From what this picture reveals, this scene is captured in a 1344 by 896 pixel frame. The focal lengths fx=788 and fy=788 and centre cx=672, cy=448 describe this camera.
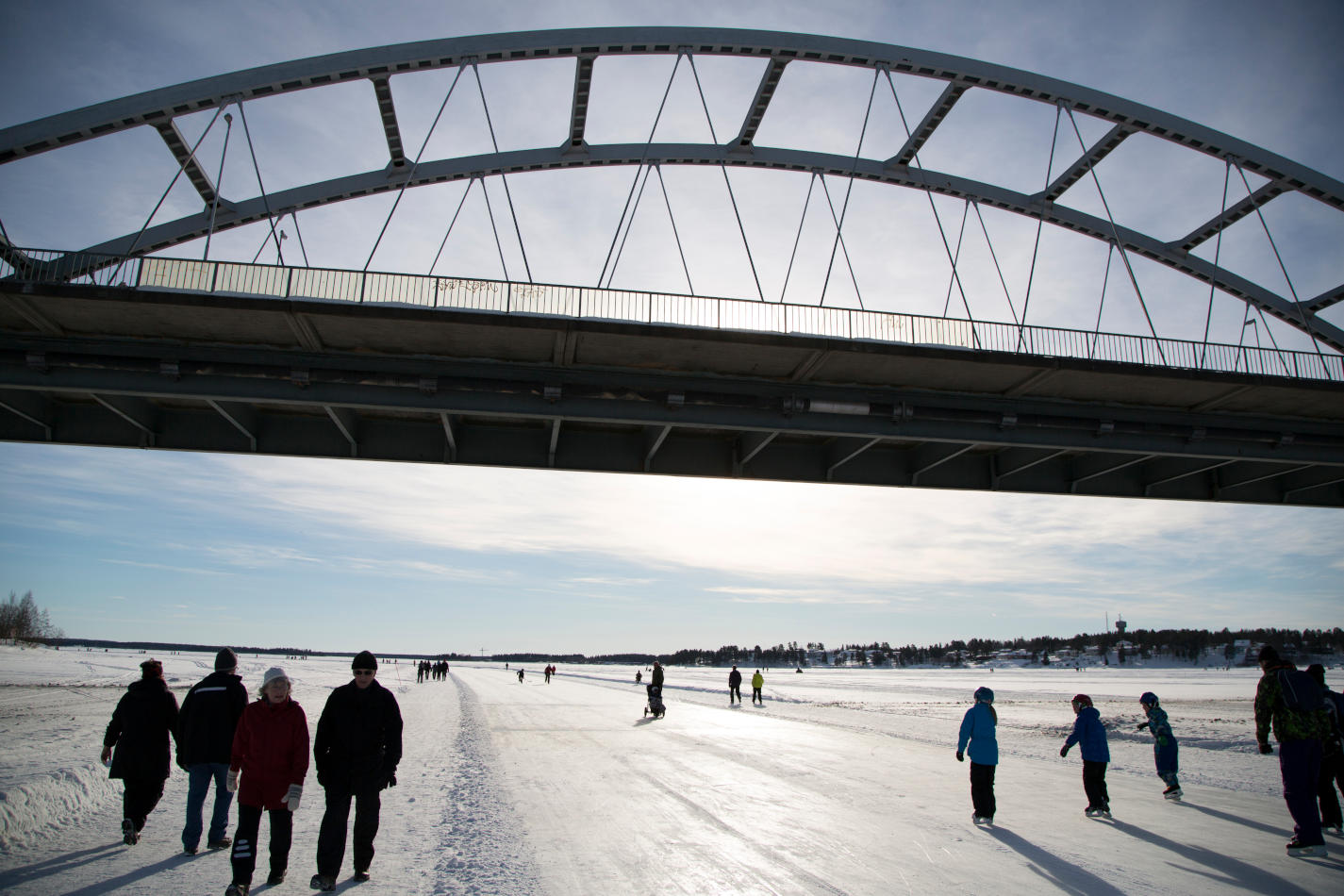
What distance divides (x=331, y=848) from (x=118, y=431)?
13.8 metres

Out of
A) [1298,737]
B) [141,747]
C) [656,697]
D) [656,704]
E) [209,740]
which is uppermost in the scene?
[1298,737]

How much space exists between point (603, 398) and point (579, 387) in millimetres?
486

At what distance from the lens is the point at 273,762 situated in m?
6.05

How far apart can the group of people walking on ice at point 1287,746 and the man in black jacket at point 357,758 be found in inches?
229

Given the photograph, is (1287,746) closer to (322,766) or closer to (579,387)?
(322,766)

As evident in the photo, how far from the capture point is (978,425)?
16.1 m

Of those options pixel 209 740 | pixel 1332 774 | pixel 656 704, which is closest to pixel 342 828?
pixel 209 740

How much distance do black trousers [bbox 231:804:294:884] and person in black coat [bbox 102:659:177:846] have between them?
1.86 metres

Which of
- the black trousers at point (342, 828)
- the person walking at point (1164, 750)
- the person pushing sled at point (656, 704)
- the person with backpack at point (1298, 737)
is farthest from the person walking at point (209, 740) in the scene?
the person pushing sled at point (656, 704)

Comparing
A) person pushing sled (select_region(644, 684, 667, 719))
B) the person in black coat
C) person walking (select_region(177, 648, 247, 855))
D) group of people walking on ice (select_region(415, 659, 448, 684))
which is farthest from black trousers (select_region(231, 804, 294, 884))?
group of people walking on ice (select_region(415, 659, 448, 684))

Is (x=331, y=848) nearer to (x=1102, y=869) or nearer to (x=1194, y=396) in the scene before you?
(x=1102, y=869)

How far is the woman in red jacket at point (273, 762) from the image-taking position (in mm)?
6016

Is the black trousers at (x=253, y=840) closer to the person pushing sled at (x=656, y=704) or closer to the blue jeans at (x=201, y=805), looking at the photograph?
the blue jeans at (x=201, y=805)

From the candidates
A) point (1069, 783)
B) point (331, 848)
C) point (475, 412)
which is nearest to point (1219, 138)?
point (1069, 783)
